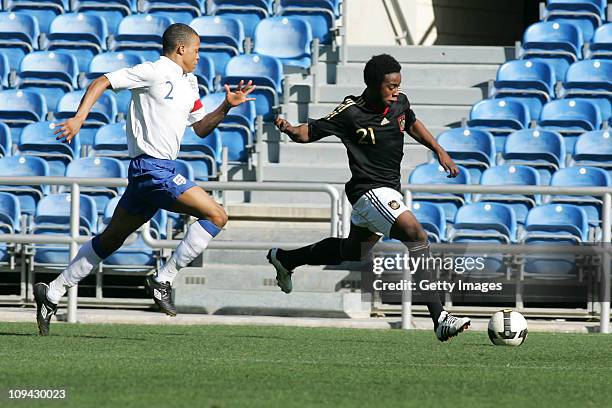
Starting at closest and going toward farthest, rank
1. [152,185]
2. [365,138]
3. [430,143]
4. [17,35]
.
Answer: [152,185] < [365,138] < [430,143] < [17,35]

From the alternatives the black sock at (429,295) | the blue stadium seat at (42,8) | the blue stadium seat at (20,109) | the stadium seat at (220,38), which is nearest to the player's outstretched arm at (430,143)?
the black sock at (429,295)

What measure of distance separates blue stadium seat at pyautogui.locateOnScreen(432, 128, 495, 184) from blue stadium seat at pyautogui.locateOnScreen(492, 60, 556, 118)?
1.21 m

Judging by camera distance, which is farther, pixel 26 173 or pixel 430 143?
pixel 26 173

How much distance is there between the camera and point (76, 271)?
962 cm

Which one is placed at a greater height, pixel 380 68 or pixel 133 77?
pixel 380 68

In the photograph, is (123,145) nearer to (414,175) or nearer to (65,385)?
(414,175)

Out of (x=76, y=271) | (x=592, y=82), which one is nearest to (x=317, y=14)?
(x=592, y=82)

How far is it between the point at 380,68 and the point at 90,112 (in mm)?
7129

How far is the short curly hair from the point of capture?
30.6ft

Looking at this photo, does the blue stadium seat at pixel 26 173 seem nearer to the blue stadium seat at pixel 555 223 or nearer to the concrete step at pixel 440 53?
the concrete step at pixel 440 53

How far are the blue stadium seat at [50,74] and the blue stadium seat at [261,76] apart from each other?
212 centimetres

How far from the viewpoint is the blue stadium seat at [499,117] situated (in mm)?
15070

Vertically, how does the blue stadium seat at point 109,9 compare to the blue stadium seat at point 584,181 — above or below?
above

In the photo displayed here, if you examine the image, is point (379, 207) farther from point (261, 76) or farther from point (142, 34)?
point (142, 34)
